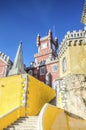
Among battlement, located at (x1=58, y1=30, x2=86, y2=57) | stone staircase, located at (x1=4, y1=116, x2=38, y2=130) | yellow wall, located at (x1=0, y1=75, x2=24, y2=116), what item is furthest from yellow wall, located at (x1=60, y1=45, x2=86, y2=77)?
stone staircase, located at (x1=4, y1=116, x2=38, y2=130)

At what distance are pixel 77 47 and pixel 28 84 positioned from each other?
25.2 feet

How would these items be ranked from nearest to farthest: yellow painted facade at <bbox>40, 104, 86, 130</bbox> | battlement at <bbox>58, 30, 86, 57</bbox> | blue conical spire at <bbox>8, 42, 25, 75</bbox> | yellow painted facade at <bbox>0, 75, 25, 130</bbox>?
yellow painted facade at <bbox>40, 104, 86, 130</bbox>, yellow painted facade at <bbox>0, 75, 25, 130</bbox>, battlement at <bbox>58, 30, 86, 57</bbox>, blue conical spire at <bbox>8, 42, 25, 75</bbox>

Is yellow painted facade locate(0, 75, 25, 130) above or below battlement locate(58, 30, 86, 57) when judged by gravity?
below

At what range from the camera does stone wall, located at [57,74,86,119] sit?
15.9 metres

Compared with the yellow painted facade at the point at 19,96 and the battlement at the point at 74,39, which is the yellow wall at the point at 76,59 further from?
the yellow painted facade at the point at 19,96

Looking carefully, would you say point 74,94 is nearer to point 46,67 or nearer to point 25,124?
point 25,124

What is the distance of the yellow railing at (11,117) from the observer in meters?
11.5

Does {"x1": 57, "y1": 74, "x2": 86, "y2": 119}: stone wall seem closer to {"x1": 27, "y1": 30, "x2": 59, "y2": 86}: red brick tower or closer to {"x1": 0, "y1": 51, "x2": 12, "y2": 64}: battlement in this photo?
{"x1": 27, "y1": 30, "x2": 59, "y2": 86}: red brick tower

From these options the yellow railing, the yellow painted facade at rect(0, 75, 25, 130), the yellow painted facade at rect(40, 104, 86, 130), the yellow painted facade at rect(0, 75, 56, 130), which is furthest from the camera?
the yellow painted facade at rect(0, 75, 56, 130)

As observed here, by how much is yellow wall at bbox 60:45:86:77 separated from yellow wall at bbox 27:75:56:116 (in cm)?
367

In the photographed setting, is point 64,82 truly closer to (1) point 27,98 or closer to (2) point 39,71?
(1) point 27,98

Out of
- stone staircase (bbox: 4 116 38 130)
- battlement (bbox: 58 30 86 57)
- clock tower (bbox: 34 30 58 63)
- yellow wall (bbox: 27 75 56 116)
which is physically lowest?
stone staircase (bbox: 4 116 38 130)

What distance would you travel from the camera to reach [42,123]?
9.20m

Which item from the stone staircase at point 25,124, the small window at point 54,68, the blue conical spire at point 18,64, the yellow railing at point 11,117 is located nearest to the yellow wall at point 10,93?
the yellow railing at point 11,117
